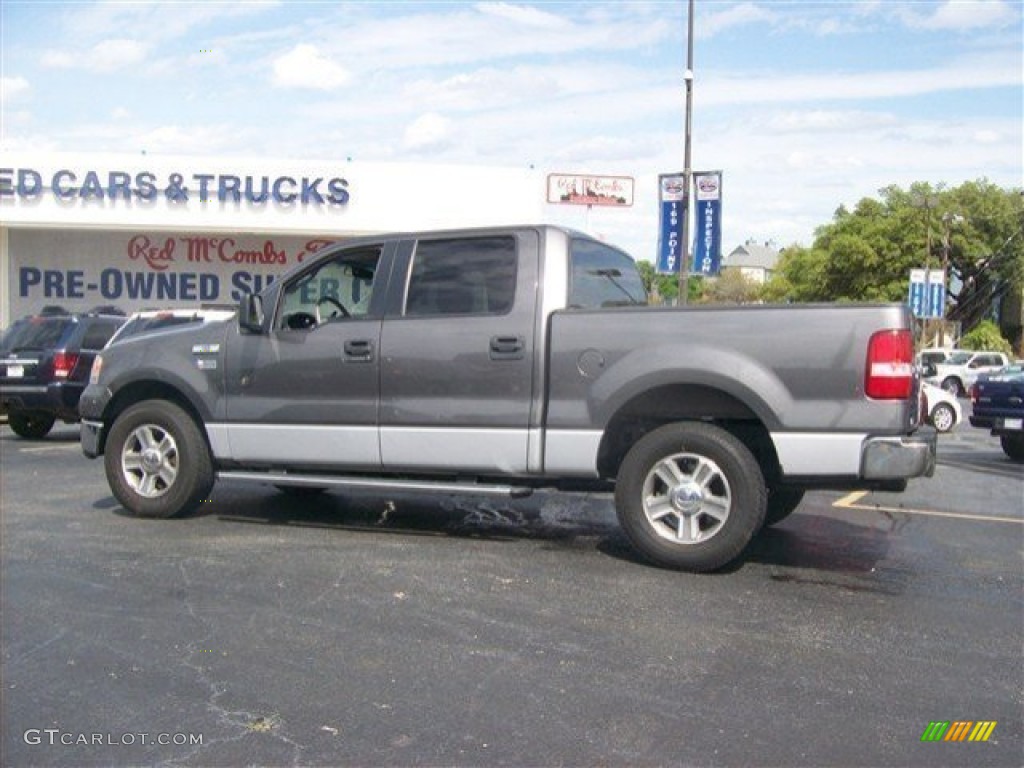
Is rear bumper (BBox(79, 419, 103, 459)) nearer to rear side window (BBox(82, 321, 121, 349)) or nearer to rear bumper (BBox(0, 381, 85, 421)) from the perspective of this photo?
rear bumper (BBox(0, 381, 85, 421))

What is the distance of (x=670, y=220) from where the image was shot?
18953 mm

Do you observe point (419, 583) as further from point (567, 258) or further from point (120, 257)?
point (120, 257)

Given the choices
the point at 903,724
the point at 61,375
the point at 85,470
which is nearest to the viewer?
the point at 903,724

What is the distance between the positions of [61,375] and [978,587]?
11.2 m

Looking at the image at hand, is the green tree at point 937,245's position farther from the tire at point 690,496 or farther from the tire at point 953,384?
the tire at point 690,496

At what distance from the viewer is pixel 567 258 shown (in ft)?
21.6

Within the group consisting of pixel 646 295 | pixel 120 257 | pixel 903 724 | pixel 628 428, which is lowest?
pixel 903 724

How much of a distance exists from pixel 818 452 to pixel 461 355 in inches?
87.2

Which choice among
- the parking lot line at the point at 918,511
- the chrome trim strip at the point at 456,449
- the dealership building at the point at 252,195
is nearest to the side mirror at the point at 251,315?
the chrome trim strip at the point at 456,449

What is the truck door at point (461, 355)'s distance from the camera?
636cm

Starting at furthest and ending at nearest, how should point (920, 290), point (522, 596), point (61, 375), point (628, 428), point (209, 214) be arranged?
point (920, 290) < point (209, 214) < point (61, 375) < point (628, 428) < point (522, 596)

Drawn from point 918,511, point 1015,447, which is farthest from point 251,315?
point 1015,447

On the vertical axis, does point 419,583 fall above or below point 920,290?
below

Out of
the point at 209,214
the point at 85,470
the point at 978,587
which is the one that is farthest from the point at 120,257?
the point at 978,587
